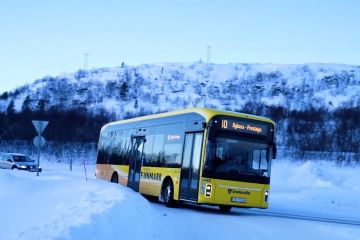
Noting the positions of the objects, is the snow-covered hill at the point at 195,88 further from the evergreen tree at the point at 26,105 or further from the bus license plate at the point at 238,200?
the bus license plate at the point at 238,200

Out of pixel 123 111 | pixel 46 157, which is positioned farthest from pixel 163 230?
pixel 123 111

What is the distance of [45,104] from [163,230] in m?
102

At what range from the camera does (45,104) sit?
110 m

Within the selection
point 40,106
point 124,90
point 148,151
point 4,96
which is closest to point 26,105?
point 40,106

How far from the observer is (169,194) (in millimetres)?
18594

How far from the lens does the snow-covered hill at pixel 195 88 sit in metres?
113

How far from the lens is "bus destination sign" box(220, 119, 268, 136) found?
55.6ft

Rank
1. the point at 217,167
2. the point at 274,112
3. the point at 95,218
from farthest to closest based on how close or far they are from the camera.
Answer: the point at 274,112 < the point at 217,167 < the point at 95,218

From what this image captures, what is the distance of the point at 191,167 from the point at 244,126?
2.04 meters

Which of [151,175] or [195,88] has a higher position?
[195,88]

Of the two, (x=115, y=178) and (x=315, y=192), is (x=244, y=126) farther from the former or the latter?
(x=315, y=192)

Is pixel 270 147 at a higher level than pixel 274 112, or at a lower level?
lower

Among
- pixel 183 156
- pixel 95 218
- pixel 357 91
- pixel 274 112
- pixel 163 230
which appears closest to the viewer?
pixel 95 218

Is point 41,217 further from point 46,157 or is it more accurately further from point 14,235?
point 46,157
